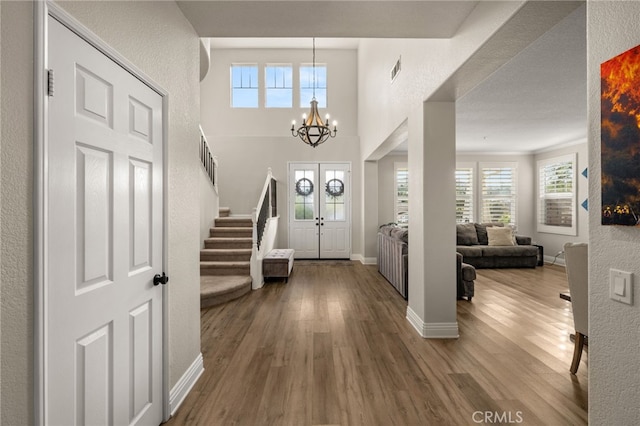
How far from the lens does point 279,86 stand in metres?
8.75

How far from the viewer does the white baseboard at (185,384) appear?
7.11 feet

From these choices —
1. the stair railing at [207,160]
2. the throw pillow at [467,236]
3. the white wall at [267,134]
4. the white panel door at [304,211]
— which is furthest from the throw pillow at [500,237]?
the stair railing at [207,160]

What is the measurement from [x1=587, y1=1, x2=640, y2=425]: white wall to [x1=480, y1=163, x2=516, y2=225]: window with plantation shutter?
25.9 feet

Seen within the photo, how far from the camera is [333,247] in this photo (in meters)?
8.38

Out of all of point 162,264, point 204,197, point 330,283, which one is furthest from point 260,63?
point 162,264

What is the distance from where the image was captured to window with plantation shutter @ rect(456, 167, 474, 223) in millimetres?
8523

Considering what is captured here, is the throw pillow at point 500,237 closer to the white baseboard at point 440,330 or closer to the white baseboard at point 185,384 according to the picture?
the white baseboard at point 440,330

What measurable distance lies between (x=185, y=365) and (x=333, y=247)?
6.14m

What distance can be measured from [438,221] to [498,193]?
625 cm

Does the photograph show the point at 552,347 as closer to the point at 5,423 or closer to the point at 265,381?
the point at 265,381

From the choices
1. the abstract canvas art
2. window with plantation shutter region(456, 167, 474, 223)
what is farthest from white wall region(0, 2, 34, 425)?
window with plantation shutter region(456, 167, 474, 223)

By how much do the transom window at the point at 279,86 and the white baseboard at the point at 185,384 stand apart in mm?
7396

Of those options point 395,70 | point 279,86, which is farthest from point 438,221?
point 279,86

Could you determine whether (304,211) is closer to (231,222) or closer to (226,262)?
(231,222)
